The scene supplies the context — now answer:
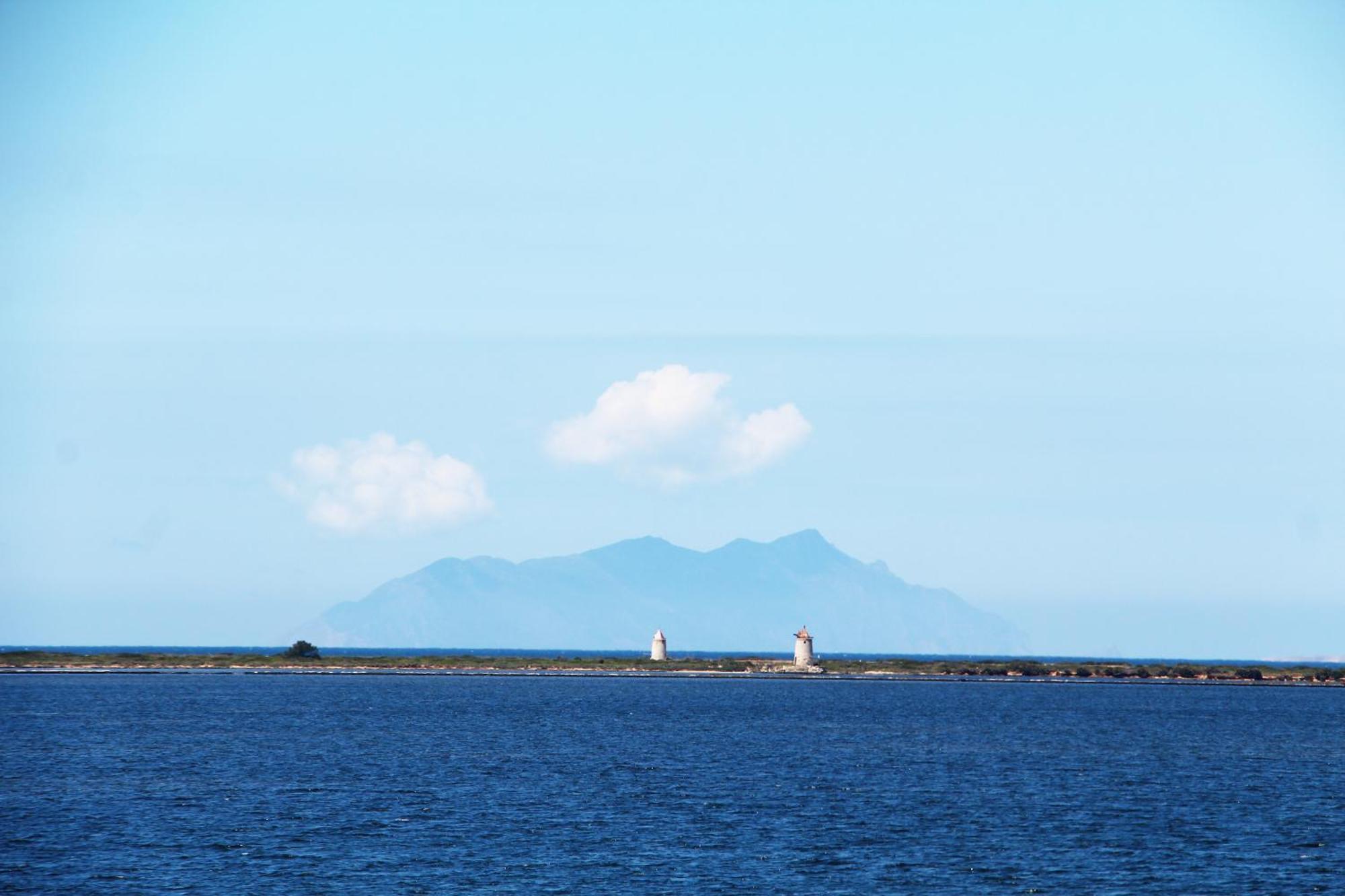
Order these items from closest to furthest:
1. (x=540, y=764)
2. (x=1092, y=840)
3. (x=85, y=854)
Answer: (x=85, y=854)
(x=1092, y=840)
(x=540, y=764)

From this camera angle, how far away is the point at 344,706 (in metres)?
140

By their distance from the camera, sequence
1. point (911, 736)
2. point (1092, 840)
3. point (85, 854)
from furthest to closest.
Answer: point (911, 736), point (1092, 840), point (85, 854)

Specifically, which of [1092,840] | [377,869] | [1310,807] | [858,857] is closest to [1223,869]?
[1092,840]

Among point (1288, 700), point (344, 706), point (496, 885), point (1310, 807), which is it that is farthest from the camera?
point (1288, 700)

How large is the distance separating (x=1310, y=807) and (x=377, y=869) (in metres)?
43.5

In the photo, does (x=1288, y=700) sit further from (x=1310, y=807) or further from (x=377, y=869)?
(x=377, y=869)

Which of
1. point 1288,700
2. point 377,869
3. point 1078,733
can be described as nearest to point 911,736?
point 1078,733

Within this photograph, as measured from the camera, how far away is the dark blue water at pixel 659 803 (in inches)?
2093

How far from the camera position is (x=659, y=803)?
7038 centimetres

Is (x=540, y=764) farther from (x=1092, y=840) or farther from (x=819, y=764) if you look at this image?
(x=1092, y=840)

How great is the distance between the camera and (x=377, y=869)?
53125 millimetres

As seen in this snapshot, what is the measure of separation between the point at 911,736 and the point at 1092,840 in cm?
4839

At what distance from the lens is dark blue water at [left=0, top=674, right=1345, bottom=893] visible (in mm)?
53156

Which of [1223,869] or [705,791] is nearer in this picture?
[1223,869]
